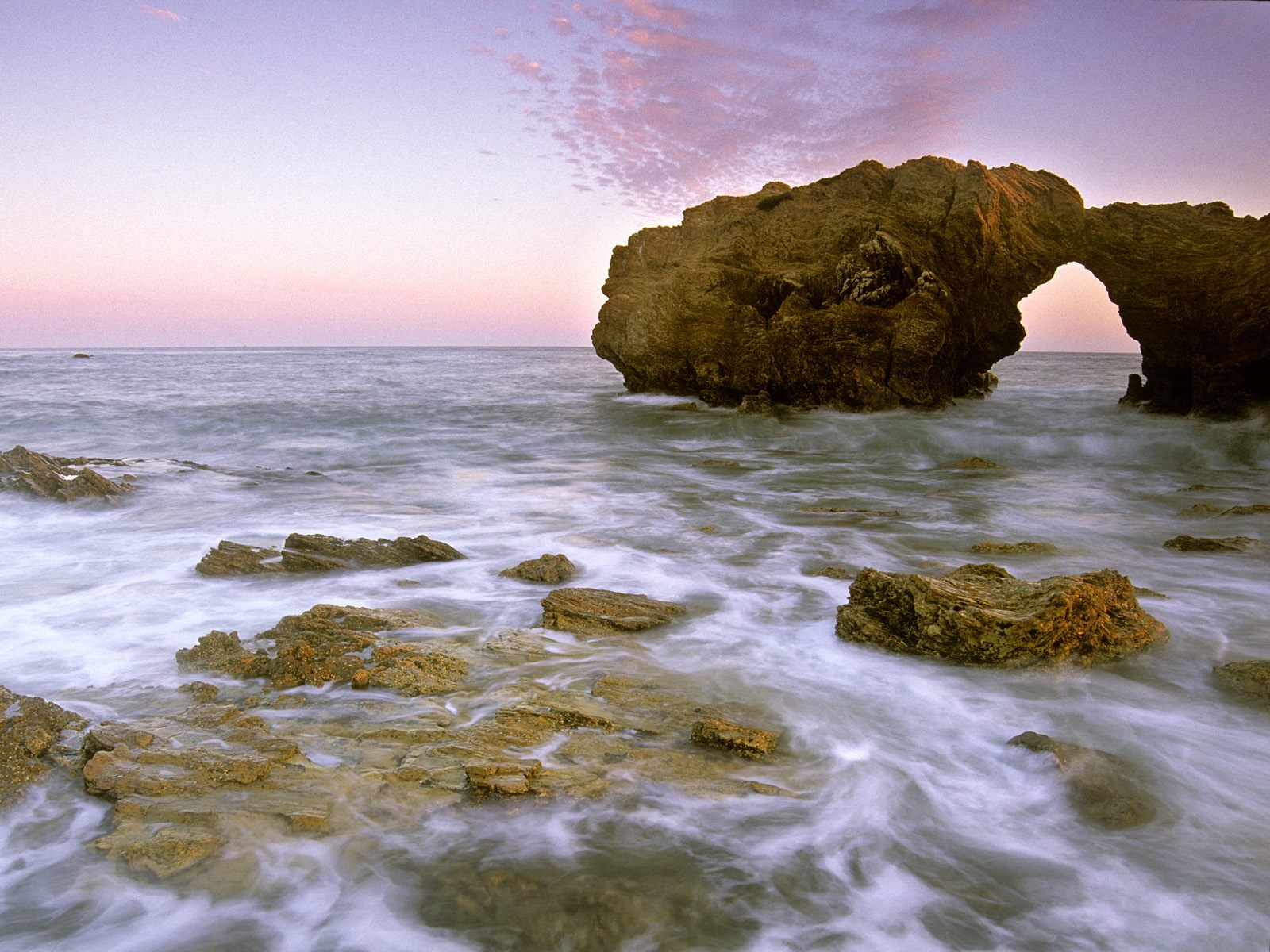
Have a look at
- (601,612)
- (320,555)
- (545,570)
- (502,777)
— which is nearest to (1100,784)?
(502,777)

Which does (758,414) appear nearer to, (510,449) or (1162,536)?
(510,449)

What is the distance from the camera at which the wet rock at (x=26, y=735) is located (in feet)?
10.8

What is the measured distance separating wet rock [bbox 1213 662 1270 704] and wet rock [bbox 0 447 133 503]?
11146mm

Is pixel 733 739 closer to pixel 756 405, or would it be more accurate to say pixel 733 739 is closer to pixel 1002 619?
pixel 1002 619

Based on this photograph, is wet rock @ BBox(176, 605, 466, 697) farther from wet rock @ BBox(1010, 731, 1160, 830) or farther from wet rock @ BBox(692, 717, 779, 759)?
wet rock @ BBox(1010, 731, 1160, 830)

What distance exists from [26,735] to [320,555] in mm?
3341

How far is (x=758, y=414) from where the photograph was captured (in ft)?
62.3

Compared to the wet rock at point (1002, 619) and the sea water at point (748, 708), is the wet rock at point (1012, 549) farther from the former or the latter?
the wet rock at point (1002, 619)

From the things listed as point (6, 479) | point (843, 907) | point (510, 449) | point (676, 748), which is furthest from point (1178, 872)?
point (510, 449)

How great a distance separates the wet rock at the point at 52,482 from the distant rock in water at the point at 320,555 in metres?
4.16

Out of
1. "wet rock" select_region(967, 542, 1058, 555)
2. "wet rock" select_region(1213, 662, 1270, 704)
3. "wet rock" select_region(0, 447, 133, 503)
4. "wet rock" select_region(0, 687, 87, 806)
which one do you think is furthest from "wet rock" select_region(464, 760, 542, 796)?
"wet rock" select_region(0, 447, 133, 503)

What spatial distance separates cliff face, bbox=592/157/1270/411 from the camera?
1557cm

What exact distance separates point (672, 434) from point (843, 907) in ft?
50.2

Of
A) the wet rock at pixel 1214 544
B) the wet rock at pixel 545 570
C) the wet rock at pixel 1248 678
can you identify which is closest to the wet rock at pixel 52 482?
the wet rock at pixel 545 570
